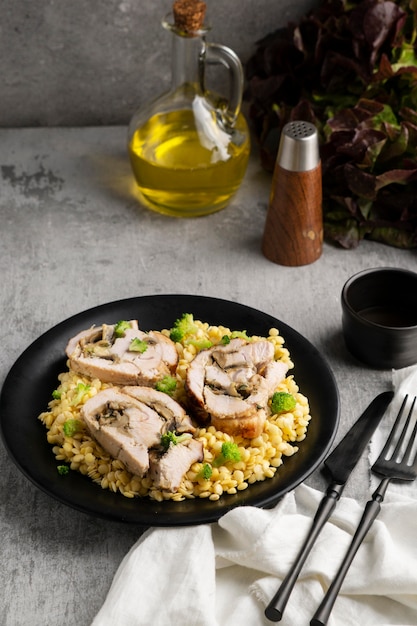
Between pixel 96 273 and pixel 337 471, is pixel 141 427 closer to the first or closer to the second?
pixel 337 471

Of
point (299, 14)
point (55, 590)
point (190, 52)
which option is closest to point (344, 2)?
point (299, 14)

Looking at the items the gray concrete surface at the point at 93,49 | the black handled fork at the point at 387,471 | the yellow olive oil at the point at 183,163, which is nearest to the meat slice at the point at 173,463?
the black handled fork at the point at 387,471

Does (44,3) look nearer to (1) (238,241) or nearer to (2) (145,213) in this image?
(2) (145,213)

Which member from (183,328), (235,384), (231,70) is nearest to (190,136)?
(231,70)

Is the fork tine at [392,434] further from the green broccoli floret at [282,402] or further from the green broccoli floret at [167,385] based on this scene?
the green broccoli floret at [167,385]

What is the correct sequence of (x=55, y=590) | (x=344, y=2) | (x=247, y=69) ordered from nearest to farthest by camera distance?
(x=55, y=590), (x=344, y=2), (x=247, y=69)

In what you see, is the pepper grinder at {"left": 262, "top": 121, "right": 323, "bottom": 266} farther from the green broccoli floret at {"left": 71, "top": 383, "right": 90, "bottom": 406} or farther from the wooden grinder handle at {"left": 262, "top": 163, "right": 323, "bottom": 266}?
the green broccoli floret at {"left": 71, "top": 383, "right": 90, "bottom": 406}

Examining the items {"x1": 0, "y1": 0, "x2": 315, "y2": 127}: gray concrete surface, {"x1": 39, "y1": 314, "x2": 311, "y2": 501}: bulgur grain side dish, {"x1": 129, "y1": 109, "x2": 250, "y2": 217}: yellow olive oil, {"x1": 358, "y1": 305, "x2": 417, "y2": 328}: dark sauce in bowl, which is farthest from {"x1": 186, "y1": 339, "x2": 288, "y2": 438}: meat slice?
{"x1": 0, "y1": 0, "x2": 315, "y2": 127}: gray concrete surface
